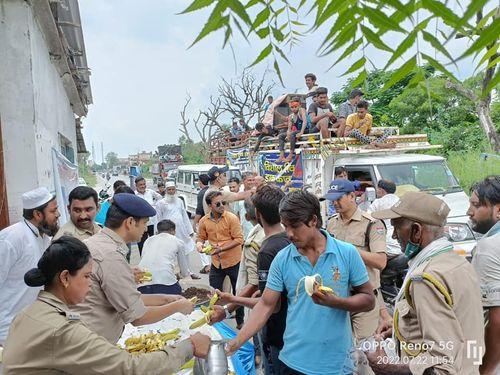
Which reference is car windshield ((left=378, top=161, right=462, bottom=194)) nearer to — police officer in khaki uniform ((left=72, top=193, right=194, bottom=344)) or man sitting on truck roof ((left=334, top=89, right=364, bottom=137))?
man sitting on truck roof ((left=334, top=89, right=364, bottom=137))

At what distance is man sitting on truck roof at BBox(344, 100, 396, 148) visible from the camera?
8398mm

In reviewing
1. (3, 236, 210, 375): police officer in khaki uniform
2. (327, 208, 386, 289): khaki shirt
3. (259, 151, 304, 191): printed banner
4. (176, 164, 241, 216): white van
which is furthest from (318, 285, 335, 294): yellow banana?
(176, 164, 241, 216): white van

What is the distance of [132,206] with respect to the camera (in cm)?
272

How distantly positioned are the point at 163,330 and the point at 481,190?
263 cm

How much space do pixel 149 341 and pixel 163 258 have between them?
1.74m

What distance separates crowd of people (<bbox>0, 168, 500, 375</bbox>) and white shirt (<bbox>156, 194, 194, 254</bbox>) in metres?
3.66

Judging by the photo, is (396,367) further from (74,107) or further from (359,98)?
(74,107)

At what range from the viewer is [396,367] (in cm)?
199

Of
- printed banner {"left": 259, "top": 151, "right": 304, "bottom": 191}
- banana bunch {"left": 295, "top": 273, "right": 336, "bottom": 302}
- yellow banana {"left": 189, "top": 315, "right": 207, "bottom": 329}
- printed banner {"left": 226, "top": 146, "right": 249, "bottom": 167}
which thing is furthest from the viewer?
printed banner {"left": 226, "top": 146, "right": 249, "bottom": 167}

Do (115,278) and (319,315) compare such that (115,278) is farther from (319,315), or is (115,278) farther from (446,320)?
(446,320)

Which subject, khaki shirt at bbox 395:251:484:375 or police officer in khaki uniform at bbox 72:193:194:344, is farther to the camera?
police officer in khaki uniform at bbox 72:193:194:344

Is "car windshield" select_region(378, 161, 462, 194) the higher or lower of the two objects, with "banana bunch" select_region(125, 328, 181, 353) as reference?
higher

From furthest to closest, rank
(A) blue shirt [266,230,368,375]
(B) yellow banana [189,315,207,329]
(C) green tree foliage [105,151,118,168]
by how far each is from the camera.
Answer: (C) green tree foliage [105,151,118,168], (B) yellow banana [189,315,207,329], (A) blue shirt [266,230,368,375]

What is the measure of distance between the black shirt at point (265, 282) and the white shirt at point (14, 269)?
68.8 inches
